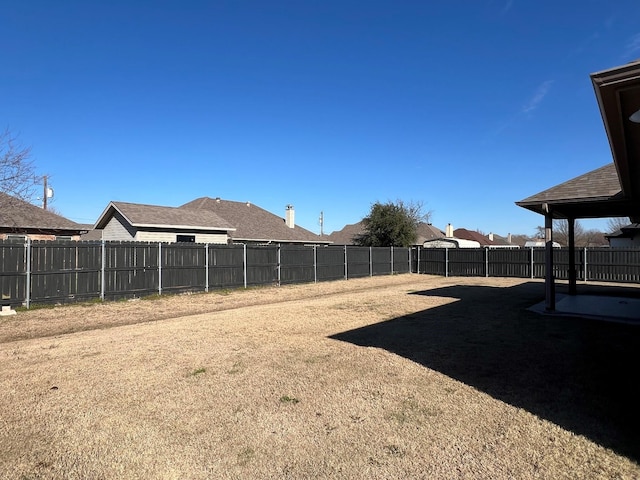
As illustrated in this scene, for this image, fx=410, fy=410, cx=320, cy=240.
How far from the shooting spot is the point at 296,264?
65.3ft

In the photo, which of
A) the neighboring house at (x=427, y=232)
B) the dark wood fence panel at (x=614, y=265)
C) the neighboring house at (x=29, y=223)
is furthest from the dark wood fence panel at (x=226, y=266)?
the neighboring house at (x=427, y=232)

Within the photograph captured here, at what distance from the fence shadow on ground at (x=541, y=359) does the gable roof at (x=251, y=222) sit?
20.3 m

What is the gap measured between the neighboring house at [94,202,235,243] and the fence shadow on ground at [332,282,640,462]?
16.4 m

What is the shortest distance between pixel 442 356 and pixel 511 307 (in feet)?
21.0

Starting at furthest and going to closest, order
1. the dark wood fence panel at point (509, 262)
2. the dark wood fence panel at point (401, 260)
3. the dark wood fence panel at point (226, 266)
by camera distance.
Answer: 1. the dark wood fence panel at point (401, 260)
2. the dark wood fence panel at point (509, 262)
3. the dark wood fence panel at point (226, 266)

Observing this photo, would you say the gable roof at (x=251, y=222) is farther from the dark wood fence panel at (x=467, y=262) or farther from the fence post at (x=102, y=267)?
the fence post at (x=102, y=267)

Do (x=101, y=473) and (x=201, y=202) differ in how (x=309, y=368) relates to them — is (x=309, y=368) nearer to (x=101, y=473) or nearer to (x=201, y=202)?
(x=101, y=473)

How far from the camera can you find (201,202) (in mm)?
31688

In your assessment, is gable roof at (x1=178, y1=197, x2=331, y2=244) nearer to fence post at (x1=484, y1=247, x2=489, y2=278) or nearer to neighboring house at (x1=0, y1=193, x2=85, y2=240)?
neighboring house at (x1=0, y1=193, x2=85, y2=240)

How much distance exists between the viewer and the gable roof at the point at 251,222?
95.8ft

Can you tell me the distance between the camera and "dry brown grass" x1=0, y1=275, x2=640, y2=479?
3.09 meters

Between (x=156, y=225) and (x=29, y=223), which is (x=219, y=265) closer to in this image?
(x=156, y=225)

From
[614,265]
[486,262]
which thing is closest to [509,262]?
[486,262]

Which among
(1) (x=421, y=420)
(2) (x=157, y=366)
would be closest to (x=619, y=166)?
(1) (x=421, y=420)
